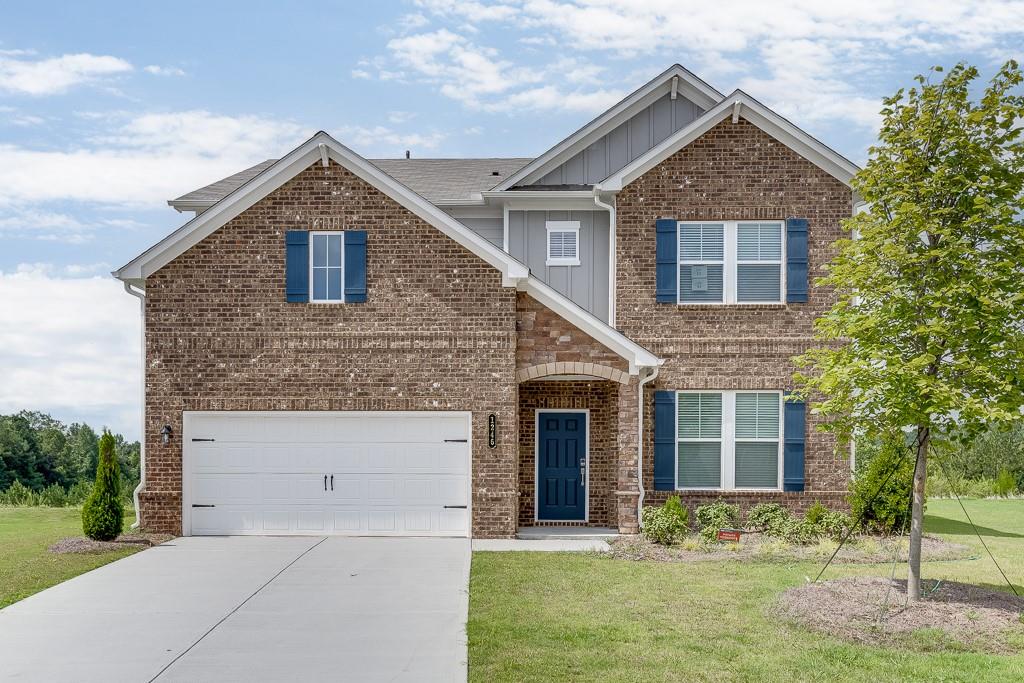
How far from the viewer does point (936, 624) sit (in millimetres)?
9609

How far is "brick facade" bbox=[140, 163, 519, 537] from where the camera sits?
1566cm

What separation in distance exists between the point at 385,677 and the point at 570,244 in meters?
11.4

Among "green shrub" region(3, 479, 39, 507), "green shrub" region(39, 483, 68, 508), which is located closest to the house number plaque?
"green shrub" region(39, 483, 68, 508)

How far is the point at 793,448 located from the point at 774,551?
9.84 ft

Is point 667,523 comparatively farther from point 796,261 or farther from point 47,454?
point 47,454

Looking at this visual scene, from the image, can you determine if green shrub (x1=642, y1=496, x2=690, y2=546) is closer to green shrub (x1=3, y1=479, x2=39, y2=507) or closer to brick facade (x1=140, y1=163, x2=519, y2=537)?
brick facade (x1=140, y1=163, x2=519, y2=537)

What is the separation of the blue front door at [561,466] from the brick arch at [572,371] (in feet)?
5.87

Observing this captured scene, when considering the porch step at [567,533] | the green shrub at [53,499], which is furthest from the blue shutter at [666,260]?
the green shrub at [53,499]

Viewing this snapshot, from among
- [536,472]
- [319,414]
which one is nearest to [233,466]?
[319,414]

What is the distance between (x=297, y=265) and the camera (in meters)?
15.8

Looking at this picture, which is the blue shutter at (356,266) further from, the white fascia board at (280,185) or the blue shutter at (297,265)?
the white fascia board at (280,185)

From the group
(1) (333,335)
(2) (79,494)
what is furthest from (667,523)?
(2) (79,494)

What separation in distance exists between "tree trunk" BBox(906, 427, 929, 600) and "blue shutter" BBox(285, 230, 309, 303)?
9.69 m

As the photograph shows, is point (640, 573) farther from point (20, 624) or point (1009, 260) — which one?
point (20, 624)
